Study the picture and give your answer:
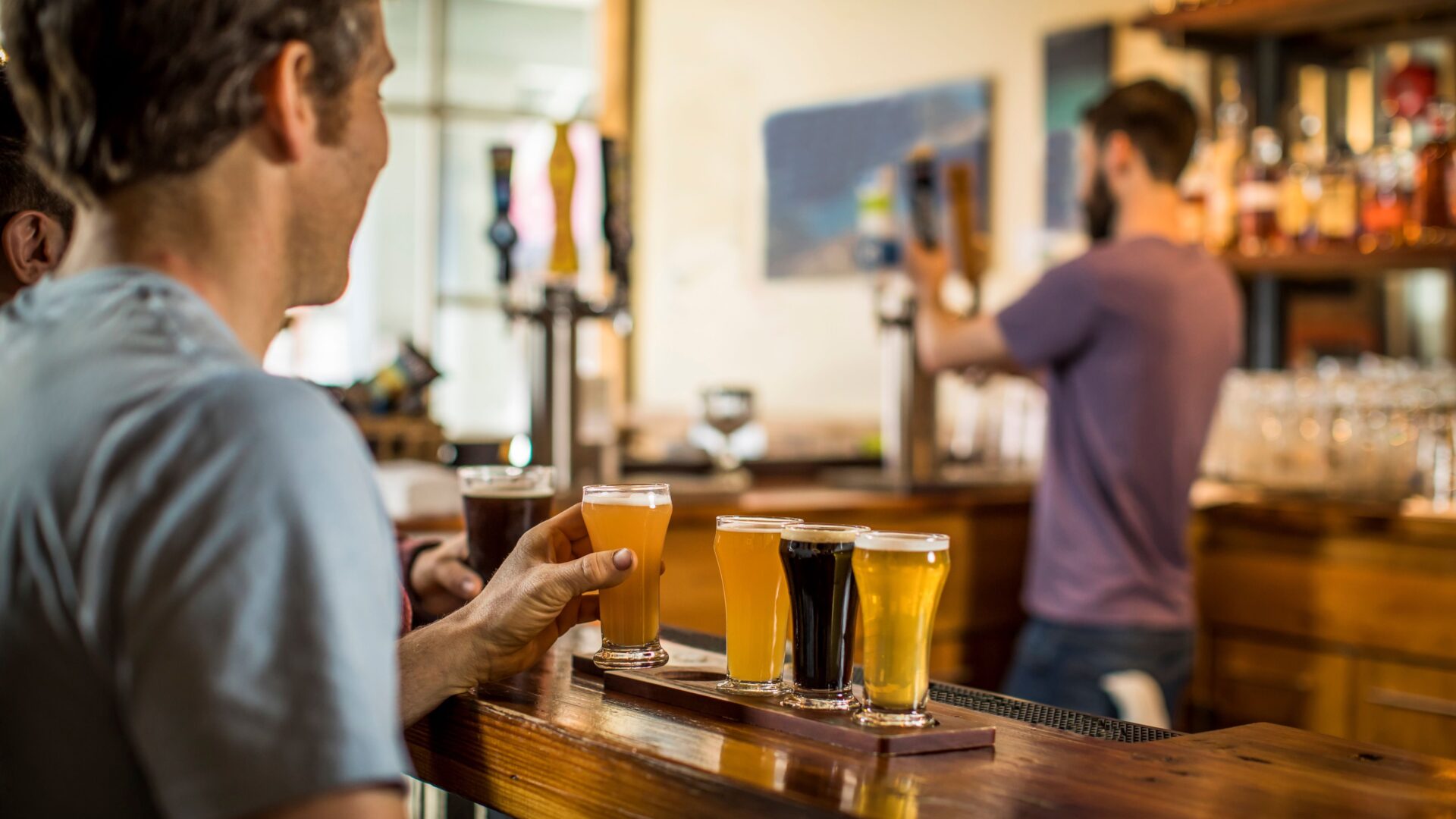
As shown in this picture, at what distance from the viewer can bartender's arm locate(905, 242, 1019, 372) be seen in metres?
3.03

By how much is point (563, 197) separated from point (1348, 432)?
1.96 meters

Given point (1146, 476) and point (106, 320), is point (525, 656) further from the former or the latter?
point (1146, 476)

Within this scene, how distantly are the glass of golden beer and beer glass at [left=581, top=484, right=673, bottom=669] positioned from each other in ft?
0.76

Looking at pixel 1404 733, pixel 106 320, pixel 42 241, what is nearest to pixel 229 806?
pixel 106 320

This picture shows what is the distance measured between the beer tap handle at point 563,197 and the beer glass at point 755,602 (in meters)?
1.62

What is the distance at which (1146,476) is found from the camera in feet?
9.09

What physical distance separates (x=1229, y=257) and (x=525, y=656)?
119 inches

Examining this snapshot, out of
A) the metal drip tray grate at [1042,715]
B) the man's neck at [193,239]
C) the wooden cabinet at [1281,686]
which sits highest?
the man's neck at [193,239]

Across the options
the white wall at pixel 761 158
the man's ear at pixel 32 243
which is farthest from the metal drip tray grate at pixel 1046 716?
the white wall at pixel 761 158

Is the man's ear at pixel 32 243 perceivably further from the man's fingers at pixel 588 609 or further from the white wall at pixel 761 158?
the white wall at pixel 761 158

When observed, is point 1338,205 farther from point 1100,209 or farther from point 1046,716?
point 1046,716

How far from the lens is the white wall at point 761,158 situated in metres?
5.85

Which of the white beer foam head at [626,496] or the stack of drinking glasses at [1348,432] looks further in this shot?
the stack of drinking glasses at [1348,432]

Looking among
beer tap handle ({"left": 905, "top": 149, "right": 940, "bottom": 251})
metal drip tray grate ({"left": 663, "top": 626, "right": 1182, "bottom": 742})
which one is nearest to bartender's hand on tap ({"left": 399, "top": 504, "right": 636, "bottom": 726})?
metal drip tray grate ({"left": 663, "top": 626, "right": 1182, "bottom": 742})
